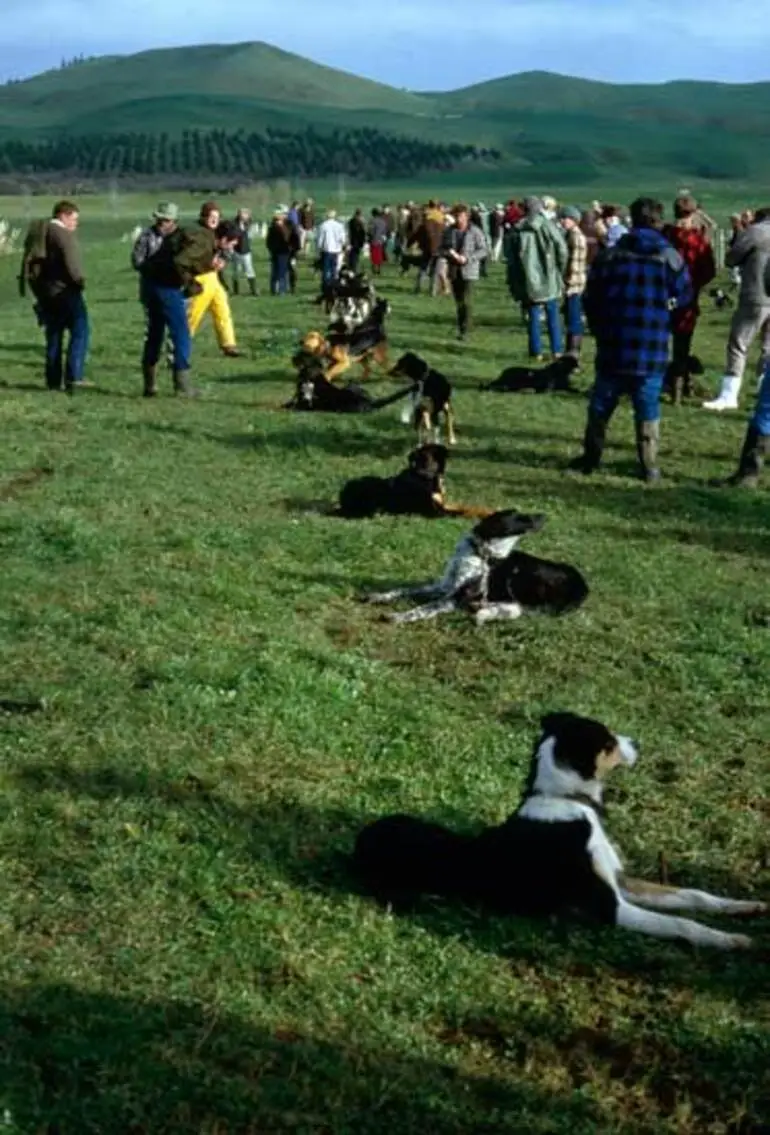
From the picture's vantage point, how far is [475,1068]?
14.4ft

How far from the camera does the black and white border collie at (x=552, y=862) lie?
5164 millimetres

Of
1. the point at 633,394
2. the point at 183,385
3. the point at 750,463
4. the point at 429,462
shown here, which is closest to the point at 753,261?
the point at 750,463

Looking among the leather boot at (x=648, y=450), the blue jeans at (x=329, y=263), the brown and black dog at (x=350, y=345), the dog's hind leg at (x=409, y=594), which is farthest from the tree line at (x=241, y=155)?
the dog's hind leg at (x=409, y=594)

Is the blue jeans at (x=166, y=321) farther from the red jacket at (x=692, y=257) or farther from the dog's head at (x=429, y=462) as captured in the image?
the dog's head at (x=429, y=462)

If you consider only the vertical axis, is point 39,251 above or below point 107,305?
above

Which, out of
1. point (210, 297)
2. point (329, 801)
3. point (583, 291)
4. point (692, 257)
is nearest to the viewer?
point (329, 801)

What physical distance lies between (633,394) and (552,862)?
23.9 ft

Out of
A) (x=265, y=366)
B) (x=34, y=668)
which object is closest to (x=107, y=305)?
(x=265, y=366)

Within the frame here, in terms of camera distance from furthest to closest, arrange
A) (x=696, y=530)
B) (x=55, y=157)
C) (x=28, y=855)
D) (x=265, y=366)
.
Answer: (x=55, y=157), (x=265, y=366), (x=696, y=530), (x=28, y=855)

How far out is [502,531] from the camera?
8.88 m

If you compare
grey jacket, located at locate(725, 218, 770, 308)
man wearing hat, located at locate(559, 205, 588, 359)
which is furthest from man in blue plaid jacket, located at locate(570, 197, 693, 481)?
man wearing hat, located at locate(559, 205, 588, 359)

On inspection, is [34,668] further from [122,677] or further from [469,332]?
[469,332]

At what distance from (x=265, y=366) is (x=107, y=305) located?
421 inches

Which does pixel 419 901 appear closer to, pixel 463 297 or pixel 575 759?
pixel 575 759
